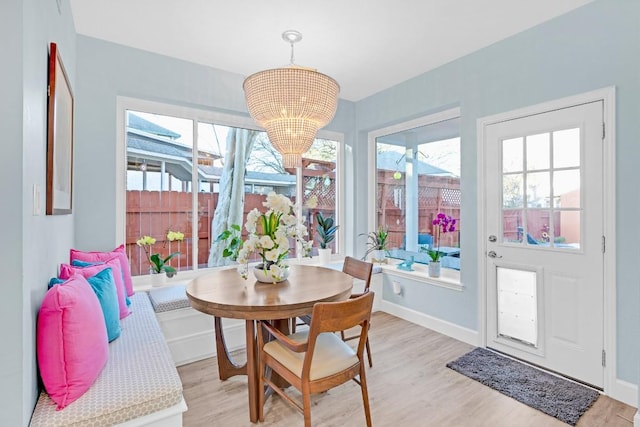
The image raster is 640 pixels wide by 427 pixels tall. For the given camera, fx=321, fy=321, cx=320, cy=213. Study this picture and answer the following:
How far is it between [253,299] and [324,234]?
7.38 feet

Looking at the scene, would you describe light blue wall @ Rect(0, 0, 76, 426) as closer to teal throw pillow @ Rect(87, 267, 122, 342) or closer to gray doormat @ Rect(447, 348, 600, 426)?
teal throw pillow @ Rect(87, 267, 122, 342)

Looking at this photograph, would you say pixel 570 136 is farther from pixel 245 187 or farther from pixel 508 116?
pixel 245 187

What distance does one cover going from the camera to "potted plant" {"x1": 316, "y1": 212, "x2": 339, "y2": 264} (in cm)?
396

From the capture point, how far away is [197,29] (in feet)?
8.29

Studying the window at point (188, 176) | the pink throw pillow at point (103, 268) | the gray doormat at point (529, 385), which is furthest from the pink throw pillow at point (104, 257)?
the gray doormat at point (529, 385)

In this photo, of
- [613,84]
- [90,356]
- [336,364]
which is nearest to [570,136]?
[613,84]

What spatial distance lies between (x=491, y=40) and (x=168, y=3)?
2532 mm

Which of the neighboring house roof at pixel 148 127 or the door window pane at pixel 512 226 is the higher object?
the neighboring house roof at pixel 148 127

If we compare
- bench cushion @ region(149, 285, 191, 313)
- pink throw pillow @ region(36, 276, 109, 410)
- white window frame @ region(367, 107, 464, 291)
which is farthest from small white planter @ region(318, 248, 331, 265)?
pink throw pillow @ region(36, 276, 109, 410)

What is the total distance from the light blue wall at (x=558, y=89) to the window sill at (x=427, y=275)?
0.08 meters

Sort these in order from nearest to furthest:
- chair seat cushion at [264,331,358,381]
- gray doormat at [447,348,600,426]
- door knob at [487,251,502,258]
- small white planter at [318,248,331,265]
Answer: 1. chair seat cushion at [264,331,358,381]
2. gray doormat at [447,348,600,426]
3. door knob at [487,251,502,258]
4. small white planter at [318,248,331,265]

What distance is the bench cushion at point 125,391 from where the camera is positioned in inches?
46.5

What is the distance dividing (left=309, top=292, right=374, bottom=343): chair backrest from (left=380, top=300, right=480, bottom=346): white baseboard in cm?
182

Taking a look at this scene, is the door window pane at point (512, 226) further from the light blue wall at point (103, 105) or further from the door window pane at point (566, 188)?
the light blue wall at point (103, 105)
